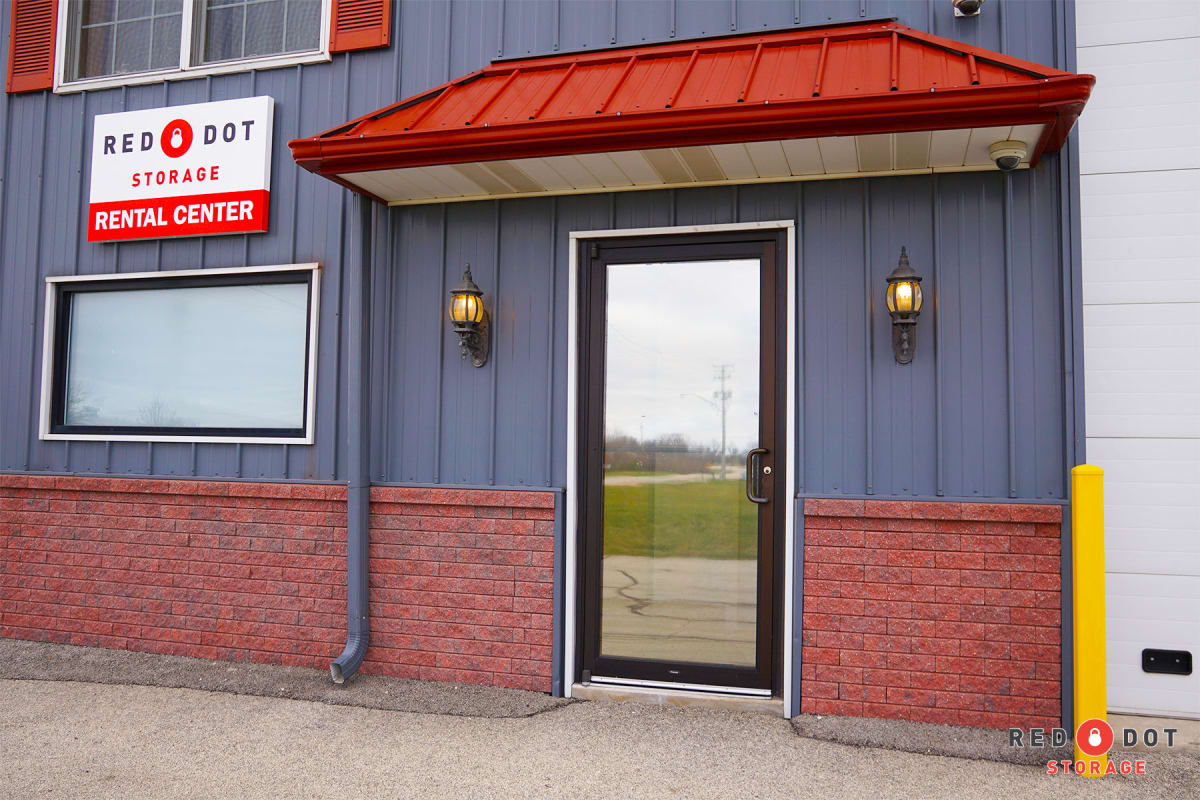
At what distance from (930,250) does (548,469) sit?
2.45 metres

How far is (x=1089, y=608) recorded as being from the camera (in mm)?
3914

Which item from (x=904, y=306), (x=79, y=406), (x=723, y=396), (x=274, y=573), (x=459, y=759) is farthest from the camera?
(x=79, y=406)

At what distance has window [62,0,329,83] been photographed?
5.99 meters

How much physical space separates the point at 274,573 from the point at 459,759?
2101 millimetres

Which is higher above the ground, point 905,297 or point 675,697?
point 905,297

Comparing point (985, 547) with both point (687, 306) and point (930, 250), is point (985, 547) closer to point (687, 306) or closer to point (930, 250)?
point (930, 250)

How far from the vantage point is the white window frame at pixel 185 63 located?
5.77 m

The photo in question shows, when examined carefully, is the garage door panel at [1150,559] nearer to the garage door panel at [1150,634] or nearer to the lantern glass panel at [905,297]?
the garage door panel at [1150,634]

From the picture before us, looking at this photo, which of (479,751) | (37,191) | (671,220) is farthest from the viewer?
(37,191)

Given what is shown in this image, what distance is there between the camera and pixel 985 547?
4434 millimetres

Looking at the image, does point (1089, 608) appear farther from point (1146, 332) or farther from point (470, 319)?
point (470, 319)

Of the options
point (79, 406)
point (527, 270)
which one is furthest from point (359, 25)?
point (79, 406)

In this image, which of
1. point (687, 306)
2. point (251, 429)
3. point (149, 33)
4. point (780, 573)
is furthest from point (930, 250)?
point (149, 33)

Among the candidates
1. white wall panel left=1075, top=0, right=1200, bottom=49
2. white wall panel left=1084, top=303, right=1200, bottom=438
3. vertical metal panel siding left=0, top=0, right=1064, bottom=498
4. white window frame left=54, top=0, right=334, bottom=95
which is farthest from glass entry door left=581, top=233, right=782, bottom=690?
white window frame left=54, top=0, right=334, bottom=95
